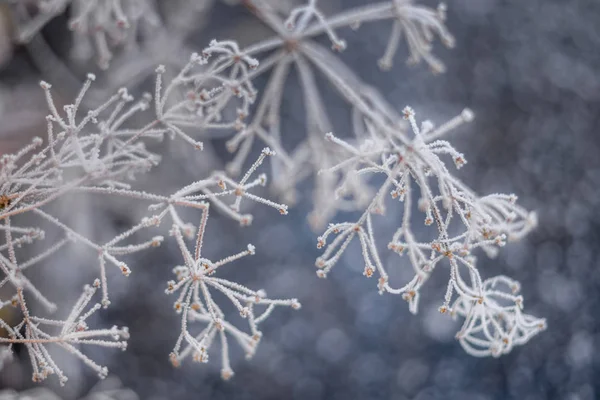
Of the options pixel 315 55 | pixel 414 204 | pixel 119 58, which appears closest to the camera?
pixel 315 55

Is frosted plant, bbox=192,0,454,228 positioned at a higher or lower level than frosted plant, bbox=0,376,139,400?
higher

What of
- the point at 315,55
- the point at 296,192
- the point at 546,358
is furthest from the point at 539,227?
the point at 315,55

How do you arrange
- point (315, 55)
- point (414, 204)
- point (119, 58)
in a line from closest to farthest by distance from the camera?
1. point (315, 55)
2. point (119, 58)
3. point (414, 204)

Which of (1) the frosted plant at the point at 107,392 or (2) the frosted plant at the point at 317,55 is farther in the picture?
(1) the frosted plant at the point at 107,392

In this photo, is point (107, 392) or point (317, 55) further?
point (107, 392)

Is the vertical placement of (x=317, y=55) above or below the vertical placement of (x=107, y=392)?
above

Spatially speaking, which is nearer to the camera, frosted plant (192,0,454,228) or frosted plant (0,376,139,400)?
frosted plant (192,0,454,228)

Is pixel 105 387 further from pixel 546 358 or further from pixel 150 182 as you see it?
pixel 546 358

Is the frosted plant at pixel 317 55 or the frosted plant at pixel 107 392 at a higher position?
the frosted plant at pixel 317 55

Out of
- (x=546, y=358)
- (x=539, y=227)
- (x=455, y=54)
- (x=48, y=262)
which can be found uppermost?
(x=455, y=54)

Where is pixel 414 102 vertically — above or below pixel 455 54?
below

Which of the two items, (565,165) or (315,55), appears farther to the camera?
(565,165)
